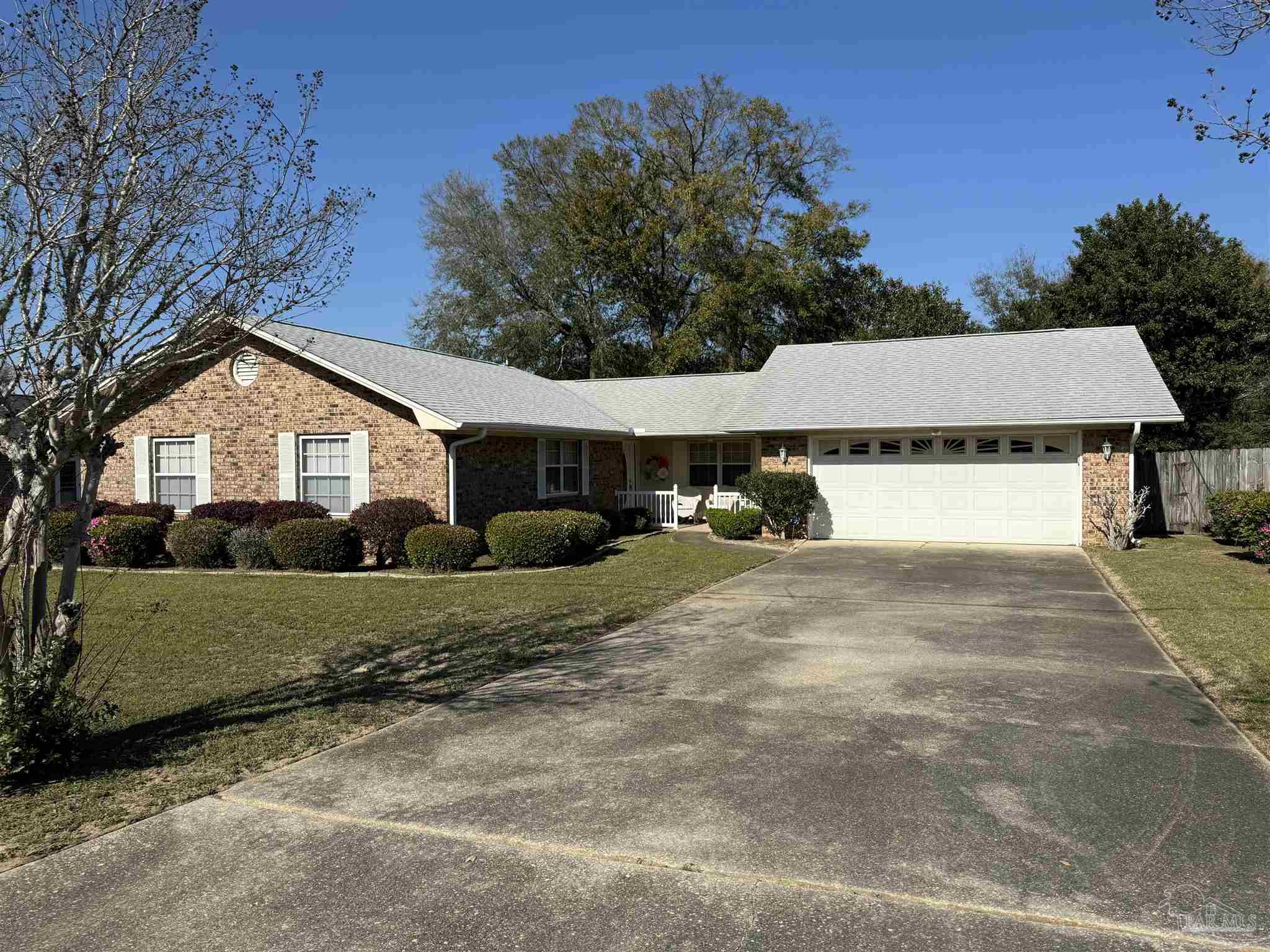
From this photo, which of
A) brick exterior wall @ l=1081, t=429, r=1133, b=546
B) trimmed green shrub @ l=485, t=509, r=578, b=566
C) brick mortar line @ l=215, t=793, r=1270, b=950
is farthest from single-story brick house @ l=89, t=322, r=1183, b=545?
brick mortar line @ l=215, t=793, r=1270, b=950

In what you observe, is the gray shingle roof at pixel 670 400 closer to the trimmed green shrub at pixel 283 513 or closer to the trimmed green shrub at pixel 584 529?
the trimmed green shrub at pixel 584 529

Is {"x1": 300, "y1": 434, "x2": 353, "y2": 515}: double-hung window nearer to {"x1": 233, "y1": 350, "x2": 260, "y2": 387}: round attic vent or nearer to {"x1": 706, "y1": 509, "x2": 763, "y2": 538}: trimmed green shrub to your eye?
{"x1": 233, "y1": 350, "x2": 260, "y2": 387}: round attic vent

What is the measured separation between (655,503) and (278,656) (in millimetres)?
15486

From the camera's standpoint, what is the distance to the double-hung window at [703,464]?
25.4 m

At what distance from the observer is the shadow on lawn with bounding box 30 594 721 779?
6508mm

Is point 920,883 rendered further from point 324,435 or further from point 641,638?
point 324,435

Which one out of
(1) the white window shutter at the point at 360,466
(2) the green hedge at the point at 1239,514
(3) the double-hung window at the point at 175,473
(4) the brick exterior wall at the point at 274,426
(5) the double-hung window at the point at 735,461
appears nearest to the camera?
(2) the green hedge at the point at 1239,514

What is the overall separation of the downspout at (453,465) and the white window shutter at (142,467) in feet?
24.3

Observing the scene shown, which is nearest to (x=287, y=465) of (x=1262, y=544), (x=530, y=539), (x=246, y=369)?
(x=246, y=369)

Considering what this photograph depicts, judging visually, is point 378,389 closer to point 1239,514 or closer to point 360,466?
point 360,466

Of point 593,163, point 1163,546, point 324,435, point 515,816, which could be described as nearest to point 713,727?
point 515,816

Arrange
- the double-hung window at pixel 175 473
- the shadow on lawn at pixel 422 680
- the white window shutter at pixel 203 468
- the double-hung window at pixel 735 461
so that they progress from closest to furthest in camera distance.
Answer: the shadow on lawn at pixel 422 680 → the white window shutter at pixel 203 468 → the double-hung window at pixel 175 473 → the double-hung window at pixel 735 461

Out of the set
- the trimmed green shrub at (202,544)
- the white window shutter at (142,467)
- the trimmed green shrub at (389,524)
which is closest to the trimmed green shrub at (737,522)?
the trimmed green shrub at (389,524)

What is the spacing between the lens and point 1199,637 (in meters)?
9.50
